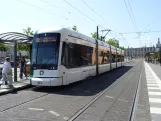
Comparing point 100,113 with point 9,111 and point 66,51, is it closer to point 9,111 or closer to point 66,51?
point 9,111

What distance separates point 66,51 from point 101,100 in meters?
4.26

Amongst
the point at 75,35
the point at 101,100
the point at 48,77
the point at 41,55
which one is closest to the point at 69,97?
the point at 101,100

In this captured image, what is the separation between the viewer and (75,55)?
1569 cm

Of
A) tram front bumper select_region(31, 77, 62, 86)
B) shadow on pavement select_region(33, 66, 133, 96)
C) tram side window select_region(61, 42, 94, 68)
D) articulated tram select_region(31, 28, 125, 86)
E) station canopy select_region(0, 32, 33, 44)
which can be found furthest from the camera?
station canopy select_region(0, 32, 33, 44)

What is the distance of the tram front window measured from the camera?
44.5 ft

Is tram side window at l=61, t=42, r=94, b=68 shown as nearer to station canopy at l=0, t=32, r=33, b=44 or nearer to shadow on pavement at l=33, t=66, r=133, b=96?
shadow on pavement at l=33, t=66, r=133, b=96

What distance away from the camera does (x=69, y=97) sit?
11633 millimetres

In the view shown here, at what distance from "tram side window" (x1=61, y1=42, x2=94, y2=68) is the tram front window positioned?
0.49 m

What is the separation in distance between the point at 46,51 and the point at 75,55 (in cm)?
250

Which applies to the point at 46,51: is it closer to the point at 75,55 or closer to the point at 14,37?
the point at 75,55

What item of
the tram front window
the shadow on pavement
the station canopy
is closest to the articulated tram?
the tram front window

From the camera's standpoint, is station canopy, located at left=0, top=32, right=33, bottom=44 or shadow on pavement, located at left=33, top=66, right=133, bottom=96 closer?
shadow on pavement, located at left=33, top=66, right=133, bottom=96

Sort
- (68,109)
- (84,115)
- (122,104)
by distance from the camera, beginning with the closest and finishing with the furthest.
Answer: (84,115), (68,109), (122,104)

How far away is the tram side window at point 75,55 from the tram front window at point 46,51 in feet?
1.60
